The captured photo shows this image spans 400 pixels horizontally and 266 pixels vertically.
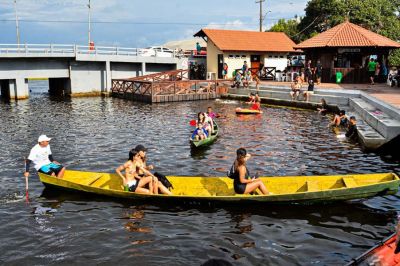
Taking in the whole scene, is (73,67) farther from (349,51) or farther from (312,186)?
(312,186)

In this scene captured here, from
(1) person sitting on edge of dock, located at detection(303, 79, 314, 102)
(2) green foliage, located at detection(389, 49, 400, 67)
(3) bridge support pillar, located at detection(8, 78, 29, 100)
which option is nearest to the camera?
(1) person sitting on edge of dock, located at detection(303, 79, 314, 102)

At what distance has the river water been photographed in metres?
8.88

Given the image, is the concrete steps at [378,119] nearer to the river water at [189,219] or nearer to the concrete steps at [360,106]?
the concrete steps at [360,106]

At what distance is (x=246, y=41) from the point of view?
161 feet

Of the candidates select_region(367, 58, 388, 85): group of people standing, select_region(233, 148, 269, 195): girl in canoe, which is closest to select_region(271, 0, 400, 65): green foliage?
select_region(367, 58, 388, 85): group of people standing

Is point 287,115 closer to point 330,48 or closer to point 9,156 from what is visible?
point 330,48

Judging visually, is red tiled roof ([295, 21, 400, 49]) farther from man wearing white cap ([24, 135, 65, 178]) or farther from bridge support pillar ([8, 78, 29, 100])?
man wearing white cap ([24, 135, 65, 178])

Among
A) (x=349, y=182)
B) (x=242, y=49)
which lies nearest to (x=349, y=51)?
(x=242, y=49)

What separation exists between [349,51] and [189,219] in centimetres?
3026

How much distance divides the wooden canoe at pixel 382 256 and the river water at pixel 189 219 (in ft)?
5.05

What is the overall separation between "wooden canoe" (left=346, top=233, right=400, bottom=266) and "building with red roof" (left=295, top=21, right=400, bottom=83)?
1224 inches

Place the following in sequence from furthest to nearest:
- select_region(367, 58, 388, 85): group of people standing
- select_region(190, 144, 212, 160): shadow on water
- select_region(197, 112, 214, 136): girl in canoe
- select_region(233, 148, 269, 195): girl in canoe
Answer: select_region(367, 58, 388, 85): group of people standing
select_region(197, 112, 214, 136): girl in canoe
select_region(190, 144, 212, 160): shadow on water
select_region(233, 148, 269, 195): girl in canoe

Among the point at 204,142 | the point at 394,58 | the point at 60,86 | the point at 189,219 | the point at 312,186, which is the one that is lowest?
the point at 189,219

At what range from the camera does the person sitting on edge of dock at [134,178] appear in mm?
11514
